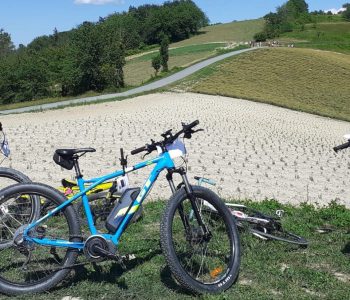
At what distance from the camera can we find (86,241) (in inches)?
154

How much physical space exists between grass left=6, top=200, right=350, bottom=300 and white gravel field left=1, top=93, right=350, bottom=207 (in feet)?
8.46

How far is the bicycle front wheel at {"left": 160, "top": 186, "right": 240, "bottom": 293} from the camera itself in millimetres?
3895

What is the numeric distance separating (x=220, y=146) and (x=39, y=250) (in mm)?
10360

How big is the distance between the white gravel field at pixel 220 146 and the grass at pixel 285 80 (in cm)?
755

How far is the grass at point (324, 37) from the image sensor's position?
250ft

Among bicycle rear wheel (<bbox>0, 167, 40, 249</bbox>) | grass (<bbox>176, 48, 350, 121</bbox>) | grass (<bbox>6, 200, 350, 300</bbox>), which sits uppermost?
bicycle rear wheel (<bbox>0, 167, 40, 249</bbox>)

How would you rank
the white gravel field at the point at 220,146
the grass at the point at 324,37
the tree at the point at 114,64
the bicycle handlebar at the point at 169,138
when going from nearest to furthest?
1. the bicycle handlebar at the point at 169,138
2. the white gravel field at the point at 220,146
3. the tree at the point at 114,64
4. the grass at the point at 324,37

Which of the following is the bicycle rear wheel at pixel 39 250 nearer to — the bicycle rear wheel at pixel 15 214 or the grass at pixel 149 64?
the bicycle rear wheel at pixel 15 214

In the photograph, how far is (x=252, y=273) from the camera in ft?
14.0

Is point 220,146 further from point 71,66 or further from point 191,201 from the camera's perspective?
point 71,66

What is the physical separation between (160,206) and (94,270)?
7.21ft

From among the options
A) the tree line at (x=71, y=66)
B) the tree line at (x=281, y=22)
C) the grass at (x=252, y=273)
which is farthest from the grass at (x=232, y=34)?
the grass at (x=252, y=273)

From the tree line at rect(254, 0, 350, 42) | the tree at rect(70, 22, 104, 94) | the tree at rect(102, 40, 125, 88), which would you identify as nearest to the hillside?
the tree line at rect(254, 0, 350, 42)

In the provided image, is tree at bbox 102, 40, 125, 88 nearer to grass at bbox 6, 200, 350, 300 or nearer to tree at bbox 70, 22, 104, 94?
tree at bbox 70, 22, 104, 94
